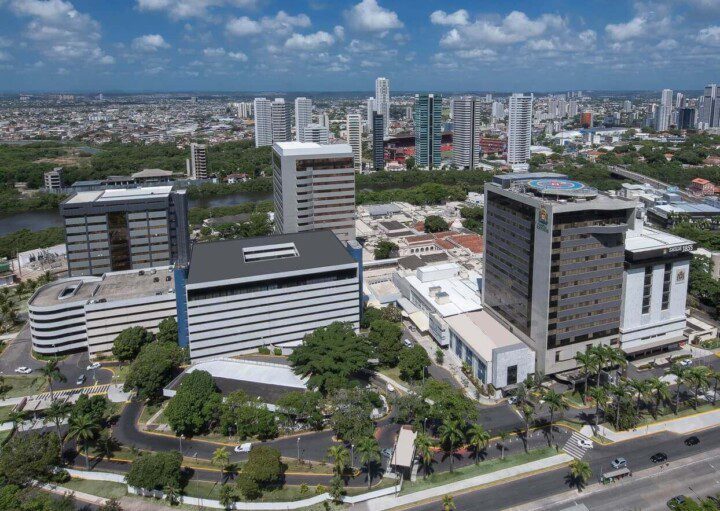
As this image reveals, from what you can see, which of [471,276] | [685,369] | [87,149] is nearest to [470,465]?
[685,369]

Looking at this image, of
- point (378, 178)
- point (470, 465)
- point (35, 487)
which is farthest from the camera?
point (378, 178)

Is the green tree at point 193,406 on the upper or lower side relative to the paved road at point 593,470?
upper

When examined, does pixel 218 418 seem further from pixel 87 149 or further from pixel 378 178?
pixel 87 149

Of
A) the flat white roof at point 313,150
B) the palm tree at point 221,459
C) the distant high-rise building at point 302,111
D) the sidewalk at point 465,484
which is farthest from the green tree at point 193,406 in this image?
the distant high-rise building at point 302,111

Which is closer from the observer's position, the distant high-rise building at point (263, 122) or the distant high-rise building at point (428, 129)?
the distant high-rise building at point (428, 129)

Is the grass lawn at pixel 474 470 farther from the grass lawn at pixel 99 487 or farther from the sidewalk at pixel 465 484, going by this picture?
the grass lawn at pixel 99 487
